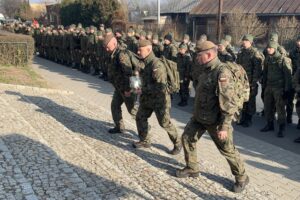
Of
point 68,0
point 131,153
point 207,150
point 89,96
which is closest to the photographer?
point 131,153

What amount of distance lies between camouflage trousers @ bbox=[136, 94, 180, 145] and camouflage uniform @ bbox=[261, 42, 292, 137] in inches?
100

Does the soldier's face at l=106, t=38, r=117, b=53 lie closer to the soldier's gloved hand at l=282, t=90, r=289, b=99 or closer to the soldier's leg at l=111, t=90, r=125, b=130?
the soldier's leg at l=111, t=90, r=125, b=130

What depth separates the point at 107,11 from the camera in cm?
2697

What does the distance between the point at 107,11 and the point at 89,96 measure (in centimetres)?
1720

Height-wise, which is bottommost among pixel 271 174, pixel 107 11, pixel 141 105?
pixel 271 174

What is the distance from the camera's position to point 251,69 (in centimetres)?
805

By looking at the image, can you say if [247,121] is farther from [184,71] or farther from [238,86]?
[238,86]

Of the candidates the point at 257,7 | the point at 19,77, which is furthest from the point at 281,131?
the point at 257,7

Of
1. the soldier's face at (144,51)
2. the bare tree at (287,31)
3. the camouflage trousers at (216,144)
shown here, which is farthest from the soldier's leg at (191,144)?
the bare tree at (287,31)

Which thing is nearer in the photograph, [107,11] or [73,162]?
[73,162]

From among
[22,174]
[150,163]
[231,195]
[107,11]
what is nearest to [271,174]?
[231,195]

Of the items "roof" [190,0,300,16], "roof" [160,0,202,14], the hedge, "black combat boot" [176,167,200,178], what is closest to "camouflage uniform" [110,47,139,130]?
"black combat boot" [176,167,200,178]

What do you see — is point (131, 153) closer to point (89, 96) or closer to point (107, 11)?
point (89, 96)

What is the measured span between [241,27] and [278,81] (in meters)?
16.7
